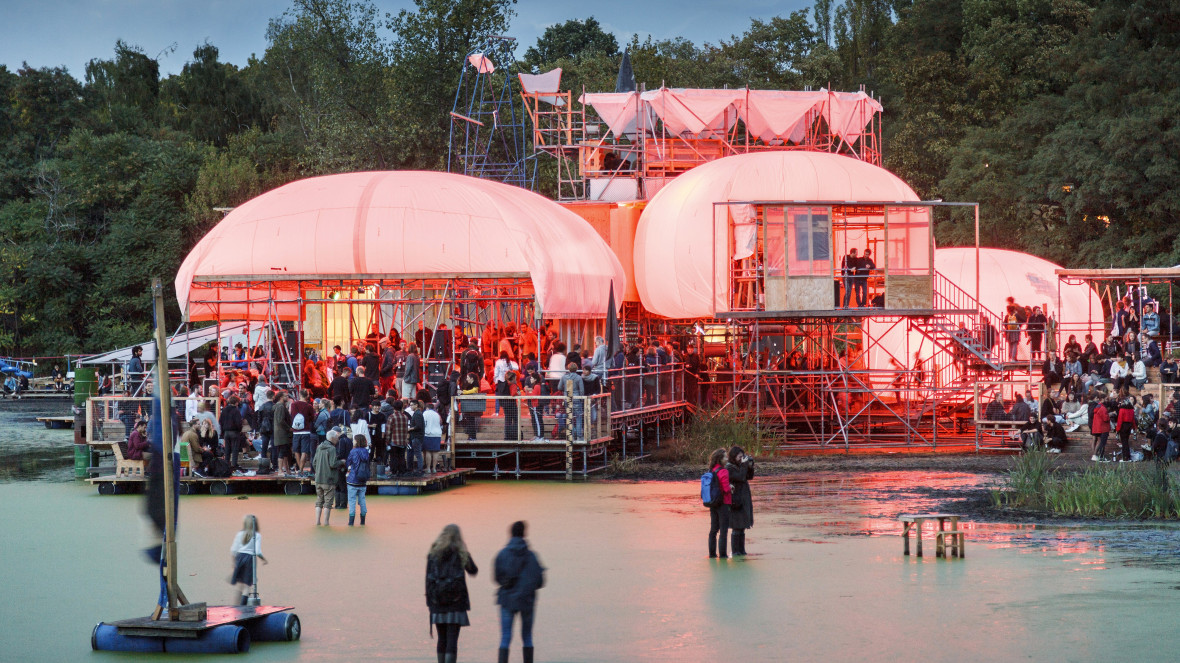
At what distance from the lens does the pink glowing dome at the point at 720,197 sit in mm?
35250

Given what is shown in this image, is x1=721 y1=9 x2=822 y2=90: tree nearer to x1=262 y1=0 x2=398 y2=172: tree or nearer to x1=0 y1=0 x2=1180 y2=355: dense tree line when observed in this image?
x1=0 y1=0 x2=1180 y2=355: dense tree line

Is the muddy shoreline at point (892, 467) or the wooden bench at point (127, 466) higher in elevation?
the wooden bench at point (127, 466)

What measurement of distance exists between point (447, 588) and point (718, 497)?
6.53 metres

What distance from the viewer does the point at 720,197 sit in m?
35.7

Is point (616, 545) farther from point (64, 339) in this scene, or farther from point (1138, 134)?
point (64, 339)

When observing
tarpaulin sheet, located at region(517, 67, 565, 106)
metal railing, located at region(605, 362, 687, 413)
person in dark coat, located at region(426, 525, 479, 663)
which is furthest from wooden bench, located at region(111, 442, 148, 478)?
tarpaulin sheet, located at region(517, 67, 565, 106)

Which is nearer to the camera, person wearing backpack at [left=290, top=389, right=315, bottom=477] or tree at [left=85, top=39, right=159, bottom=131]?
person wearing backpack at [left=290, top=389, right=315, bottom=477]

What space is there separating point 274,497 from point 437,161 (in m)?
40.1

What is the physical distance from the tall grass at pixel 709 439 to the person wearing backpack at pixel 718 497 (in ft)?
38.2

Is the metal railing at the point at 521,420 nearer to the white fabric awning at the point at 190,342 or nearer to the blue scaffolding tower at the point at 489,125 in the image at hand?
the white fabric awning at the point at 190,342

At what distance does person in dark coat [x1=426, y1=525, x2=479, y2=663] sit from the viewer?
1149 cm

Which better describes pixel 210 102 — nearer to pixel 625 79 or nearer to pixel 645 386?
pixel 625 79

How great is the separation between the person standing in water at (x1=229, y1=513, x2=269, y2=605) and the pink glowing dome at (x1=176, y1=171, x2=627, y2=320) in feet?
52.1

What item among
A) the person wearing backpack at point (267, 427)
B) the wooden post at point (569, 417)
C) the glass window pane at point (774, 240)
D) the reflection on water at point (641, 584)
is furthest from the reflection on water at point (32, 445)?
the glass window pane at point (774, 240)
